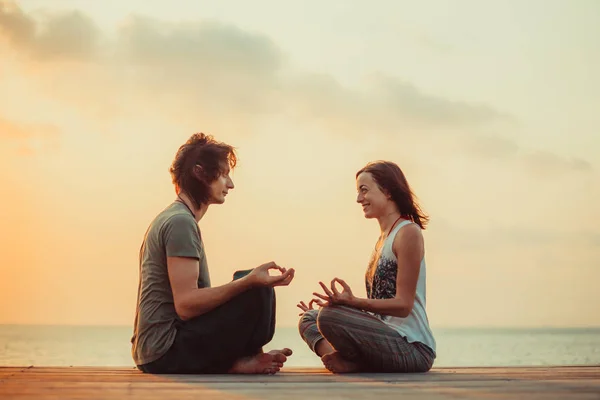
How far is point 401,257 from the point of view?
5340 millimetres

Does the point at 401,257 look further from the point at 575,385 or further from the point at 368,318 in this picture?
the point at 575,385

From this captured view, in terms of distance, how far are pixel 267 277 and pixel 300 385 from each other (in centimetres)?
71

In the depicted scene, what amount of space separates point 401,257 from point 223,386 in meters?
1.54

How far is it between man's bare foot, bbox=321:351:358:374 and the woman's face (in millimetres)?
970

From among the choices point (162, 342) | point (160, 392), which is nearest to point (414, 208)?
point (162, 342)

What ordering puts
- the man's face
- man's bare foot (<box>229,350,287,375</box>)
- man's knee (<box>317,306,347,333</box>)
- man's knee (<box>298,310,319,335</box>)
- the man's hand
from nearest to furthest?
the man's hand, man's bare foot (<box>229,350,287,375</box>), man's knee (<box>317,306,347,333</box>), the man's face, man's knee (<box>298,310,319,335</box>)

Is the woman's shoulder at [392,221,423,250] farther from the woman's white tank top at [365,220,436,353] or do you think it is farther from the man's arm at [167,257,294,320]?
the man's arm at [167,257,294,320]

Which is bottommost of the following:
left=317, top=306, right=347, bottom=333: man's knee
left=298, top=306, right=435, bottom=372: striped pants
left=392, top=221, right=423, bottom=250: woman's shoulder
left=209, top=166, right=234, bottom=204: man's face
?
left=298, top=306, right=435, bottom=372: striped pants

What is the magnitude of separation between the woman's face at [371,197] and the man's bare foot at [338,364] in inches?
38.2

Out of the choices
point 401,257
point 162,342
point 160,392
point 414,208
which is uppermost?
point 414,208

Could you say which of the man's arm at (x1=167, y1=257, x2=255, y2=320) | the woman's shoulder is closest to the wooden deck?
the man's arm at (x1=167, y1=257, x2=255, y2=320)

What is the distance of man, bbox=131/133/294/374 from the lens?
16.3 feet

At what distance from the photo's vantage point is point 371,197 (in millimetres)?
5668

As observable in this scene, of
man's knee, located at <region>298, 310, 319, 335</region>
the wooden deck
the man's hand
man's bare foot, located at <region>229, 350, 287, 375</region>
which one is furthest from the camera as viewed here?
man's knee, located at <region>298, 310, 319, 335</region>
